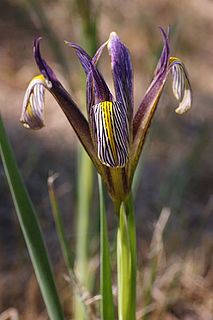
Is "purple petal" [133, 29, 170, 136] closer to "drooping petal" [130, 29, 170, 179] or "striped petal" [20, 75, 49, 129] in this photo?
"drooping petal" [130, 29, 170, 179]

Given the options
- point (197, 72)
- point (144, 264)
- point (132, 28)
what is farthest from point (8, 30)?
point (144, 264)

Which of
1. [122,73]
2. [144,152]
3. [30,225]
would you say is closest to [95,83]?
[122,73]

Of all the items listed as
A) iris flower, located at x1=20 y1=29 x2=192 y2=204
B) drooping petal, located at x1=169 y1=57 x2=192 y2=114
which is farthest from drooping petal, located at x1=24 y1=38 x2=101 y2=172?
drooping petal, located at x1=169 y1=57 x2=192 y2=114

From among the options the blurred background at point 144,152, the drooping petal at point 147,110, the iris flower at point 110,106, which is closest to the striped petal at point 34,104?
the iris flower at point 110,106

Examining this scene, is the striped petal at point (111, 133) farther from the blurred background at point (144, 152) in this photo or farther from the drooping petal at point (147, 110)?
the blurred background at point (144, 152)

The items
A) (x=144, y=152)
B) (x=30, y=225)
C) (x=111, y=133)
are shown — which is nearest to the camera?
(x=111, y=133)

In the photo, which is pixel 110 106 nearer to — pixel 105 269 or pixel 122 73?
pixel 122 73
